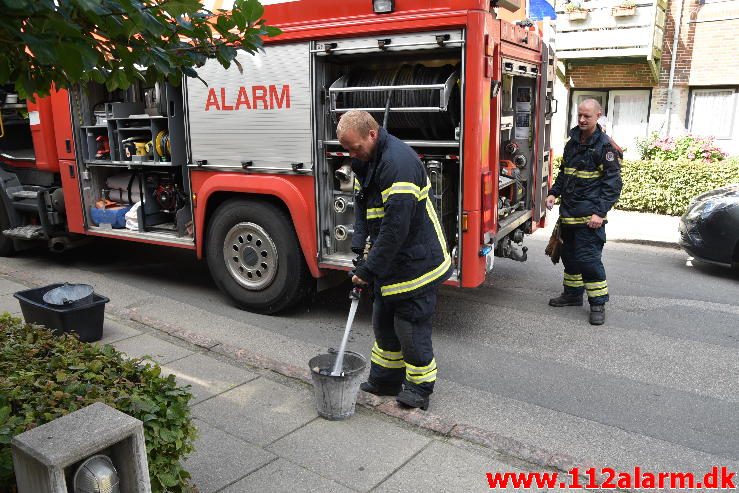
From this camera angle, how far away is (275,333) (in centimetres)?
533

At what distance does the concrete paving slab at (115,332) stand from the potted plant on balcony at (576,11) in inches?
475

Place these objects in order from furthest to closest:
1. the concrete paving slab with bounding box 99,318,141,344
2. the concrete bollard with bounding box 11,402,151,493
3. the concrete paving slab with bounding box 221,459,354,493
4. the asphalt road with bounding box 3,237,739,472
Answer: the concrete paving slab with bounding box 99,318,141,344 < the asphalt road with bounding box 3,237,739,472 < the concrete paving slab with bounding box 221,459,354,493 < the concrete bollard with bounding box 11,402,151,493

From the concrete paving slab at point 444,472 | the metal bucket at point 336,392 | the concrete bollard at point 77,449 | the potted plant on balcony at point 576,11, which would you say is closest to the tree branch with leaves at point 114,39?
the concrete bollard at point 77,449

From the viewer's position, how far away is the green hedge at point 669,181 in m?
10.4

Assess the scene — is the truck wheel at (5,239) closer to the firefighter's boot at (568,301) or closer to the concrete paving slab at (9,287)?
the concrete paving slab at (9,287)

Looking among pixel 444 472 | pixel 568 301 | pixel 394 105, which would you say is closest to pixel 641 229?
pixel 568 301

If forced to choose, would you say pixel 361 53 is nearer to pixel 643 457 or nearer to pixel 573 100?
pixel 643 457

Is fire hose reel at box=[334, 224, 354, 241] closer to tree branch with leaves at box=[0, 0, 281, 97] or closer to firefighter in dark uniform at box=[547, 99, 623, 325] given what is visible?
firefighter in dark uniform at box=[547, 99, 623, 325]

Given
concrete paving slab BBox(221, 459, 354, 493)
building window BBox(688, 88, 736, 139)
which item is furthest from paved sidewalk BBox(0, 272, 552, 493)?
building window BBox(688, 88, 736, 139)

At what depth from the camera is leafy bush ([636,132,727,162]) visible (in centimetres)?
1178

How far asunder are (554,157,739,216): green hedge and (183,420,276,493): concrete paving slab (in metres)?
8.36

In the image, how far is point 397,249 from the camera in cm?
357

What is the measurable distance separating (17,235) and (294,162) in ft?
13.2

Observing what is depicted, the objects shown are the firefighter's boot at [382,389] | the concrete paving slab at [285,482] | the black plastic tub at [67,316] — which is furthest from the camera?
the black plastic tub at [67,316]
